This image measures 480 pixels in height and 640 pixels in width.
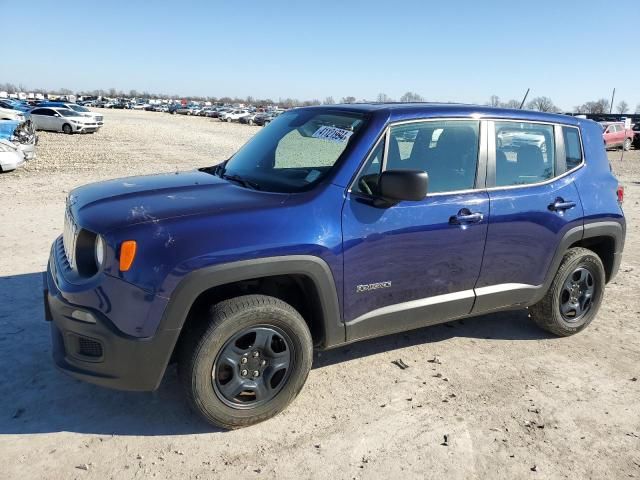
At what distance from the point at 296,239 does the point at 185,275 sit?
0.65m

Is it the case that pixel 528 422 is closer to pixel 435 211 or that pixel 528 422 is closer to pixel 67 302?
pixel 435 211

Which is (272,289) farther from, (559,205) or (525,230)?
(559,205)

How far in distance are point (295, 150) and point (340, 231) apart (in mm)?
986

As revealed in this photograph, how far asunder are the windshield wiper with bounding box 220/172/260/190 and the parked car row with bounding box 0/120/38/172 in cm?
1084

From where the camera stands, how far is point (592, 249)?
4816 millimetres

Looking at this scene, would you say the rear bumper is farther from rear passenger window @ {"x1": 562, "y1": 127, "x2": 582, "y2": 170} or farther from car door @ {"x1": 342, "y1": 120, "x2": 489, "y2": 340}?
rear passenger window @ {"x1": 562, "y1": 127, "x2": 582, "y2": 170}

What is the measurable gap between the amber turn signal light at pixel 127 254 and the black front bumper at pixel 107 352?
295 mm

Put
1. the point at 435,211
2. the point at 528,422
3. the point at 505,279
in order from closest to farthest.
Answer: the point at 528,422, the point at 435,211, the point at 505,279

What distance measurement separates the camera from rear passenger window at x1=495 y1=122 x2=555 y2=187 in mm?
3881

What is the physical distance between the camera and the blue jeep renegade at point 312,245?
8.98 ft

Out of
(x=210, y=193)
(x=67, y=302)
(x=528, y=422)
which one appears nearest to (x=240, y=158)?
(x=210, y=193)

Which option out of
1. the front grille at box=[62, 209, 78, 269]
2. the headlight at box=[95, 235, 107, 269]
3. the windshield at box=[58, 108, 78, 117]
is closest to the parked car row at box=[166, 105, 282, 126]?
the windshield at box=[58, 108, 78, 117]

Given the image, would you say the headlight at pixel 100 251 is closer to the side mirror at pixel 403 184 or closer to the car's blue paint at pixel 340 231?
the car's blue paint at pixel 340 231

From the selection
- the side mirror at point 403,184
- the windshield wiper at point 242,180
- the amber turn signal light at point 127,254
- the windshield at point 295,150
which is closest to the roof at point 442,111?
the windshield at point 295,150
